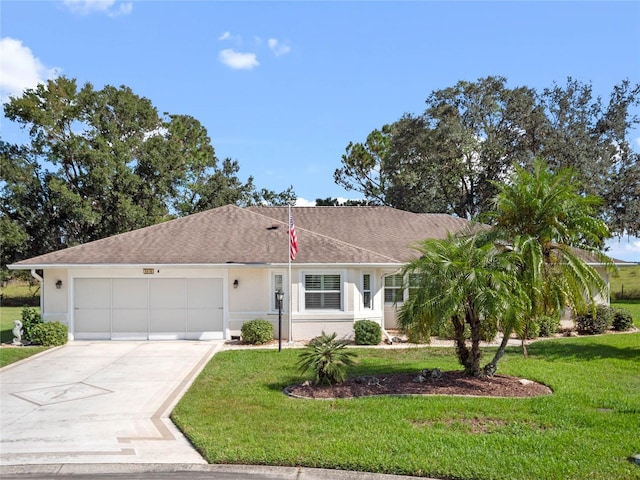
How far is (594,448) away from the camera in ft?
24.2

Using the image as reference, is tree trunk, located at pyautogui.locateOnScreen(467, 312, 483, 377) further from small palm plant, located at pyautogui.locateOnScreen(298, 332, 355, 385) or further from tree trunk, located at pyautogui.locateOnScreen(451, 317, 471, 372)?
small palm plant, located at pyautogui.locateOnScreen(298, 332, 355, 385)

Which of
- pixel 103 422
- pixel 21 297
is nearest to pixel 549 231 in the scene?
pixel 103 422

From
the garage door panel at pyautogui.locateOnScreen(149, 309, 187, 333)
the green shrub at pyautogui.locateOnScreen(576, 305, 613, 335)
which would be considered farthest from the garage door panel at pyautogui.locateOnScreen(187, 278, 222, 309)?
the green shrub at pyautogui.locateOnScreen(576, 305, 613, 335)

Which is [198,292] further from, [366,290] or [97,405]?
[97,405]

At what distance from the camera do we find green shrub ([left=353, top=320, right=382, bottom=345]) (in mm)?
17922

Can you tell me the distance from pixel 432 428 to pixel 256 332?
10.2 metres

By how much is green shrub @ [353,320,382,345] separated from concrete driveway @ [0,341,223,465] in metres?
4.61

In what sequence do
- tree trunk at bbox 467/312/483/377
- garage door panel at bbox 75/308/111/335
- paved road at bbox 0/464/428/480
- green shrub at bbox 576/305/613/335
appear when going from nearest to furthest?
paved road at bbox 0/464/428/480 < tree trunk at bbox 467/312/483/377 < garage door panel at bbox 75/308/111/335 < green shrub at bbox 576/305/613/335

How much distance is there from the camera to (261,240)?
20828 millimetres

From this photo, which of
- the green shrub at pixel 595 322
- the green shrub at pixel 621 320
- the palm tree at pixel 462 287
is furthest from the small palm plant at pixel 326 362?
the green shrub at pixel 621 320

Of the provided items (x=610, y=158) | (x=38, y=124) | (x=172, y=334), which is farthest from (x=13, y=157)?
(x=610, y=158)

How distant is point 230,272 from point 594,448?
13565 mm

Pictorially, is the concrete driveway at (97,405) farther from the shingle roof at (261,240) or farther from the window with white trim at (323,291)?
the window with white trim at (323,291)

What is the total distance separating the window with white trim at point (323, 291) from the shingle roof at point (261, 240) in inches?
25.2
